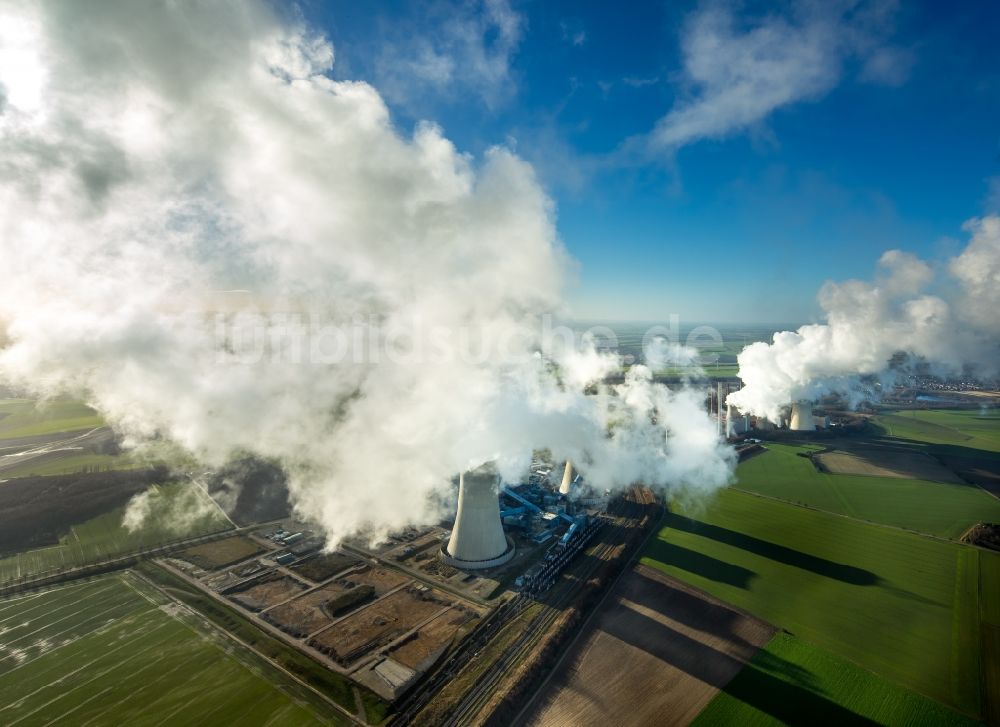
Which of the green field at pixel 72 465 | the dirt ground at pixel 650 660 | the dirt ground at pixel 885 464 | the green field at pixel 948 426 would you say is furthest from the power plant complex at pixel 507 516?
the green field at pixel 948 426

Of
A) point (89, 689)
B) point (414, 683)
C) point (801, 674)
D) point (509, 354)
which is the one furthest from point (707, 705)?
point (89, 689)

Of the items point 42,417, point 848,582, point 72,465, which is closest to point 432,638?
point 848,582

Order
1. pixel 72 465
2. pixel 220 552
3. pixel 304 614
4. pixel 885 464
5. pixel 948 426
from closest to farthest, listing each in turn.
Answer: pixel 304 614, pixel 220 552, pixel 72 465, pixel 885 464, pixel 948 426

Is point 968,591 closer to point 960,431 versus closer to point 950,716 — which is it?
point 950,716

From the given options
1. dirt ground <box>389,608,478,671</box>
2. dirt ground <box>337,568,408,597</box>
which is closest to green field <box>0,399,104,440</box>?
dirt ground <box>337,568,408,597</box>

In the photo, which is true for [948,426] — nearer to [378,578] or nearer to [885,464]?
[885,464]

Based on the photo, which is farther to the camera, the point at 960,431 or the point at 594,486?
the point at 960,431
